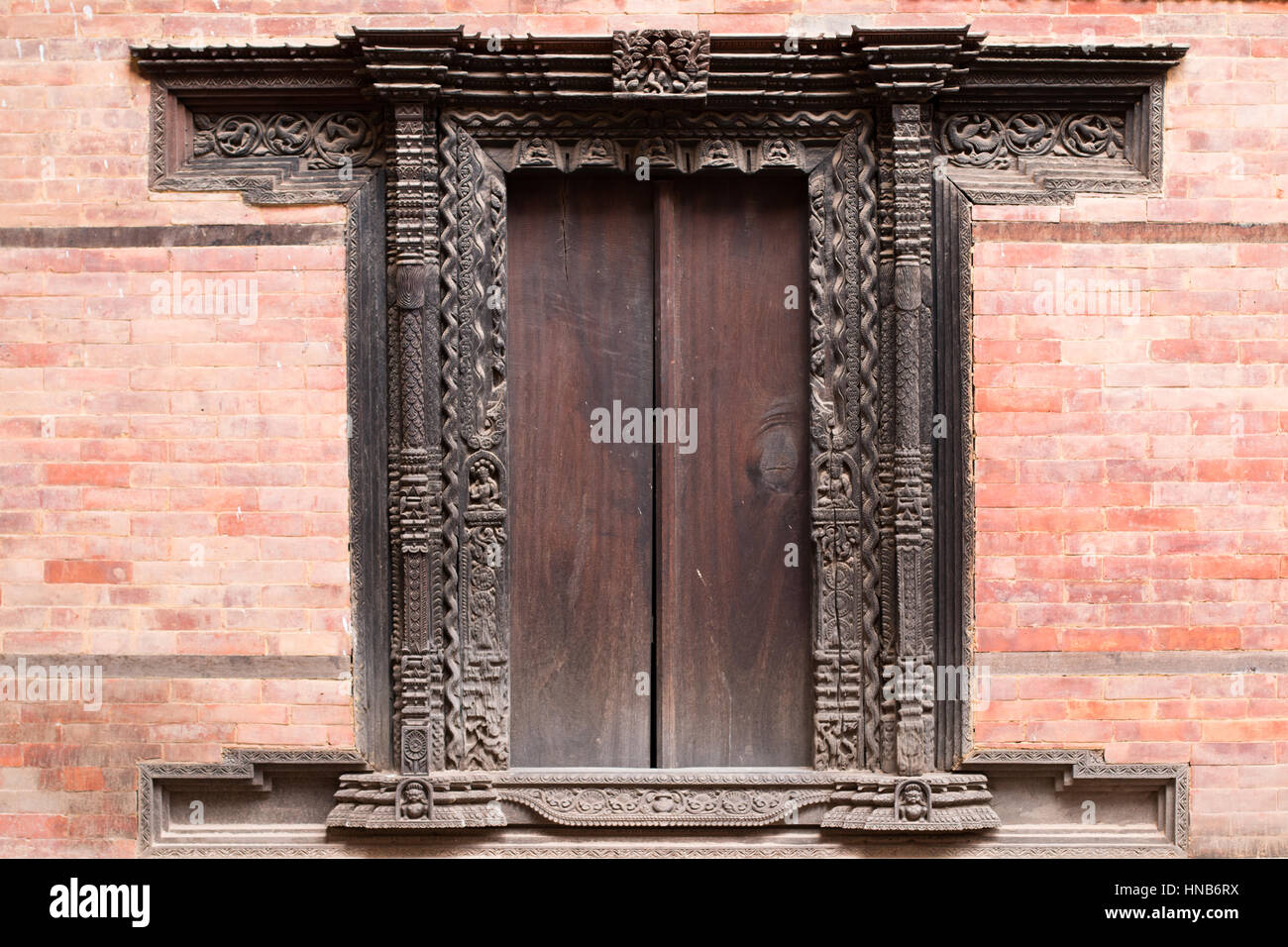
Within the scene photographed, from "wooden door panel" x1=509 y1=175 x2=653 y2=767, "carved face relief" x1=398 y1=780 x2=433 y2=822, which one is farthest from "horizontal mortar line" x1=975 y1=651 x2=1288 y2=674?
"carved face relief" x1=398 y1=780 x2=433 y2=822

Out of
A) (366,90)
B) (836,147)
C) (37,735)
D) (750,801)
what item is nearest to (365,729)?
(37,735)

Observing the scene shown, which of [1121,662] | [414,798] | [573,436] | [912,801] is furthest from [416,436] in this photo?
[1121,662]

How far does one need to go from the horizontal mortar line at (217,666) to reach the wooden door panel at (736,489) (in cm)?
147

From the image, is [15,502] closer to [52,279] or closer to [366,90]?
[52,279]

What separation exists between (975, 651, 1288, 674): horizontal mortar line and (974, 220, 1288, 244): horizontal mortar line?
1785mm

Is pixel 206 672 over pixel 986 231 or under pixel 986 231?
under

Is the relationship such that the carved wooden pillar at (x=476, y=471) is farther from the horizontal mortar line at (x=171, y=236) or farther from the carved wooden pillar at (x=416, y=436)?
the horizontal mortar line at (x=171, y=236)

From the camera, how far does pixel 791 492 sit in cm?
480

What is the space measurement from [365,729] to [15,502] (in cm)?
181

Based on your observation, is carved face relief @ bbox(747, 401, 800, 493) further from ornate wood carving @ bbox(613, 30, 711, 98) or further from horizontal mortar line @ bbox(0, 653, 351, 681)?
horizontal mortar line @ bbox(0, 653, 351, 681)

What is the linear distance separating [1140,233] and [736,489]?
2070 mm

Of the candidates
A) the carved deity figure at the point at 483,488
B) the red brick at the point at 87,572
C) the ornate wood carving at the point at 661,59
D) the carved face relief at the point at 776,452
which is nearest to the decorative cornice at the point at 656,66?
the ornate wood carving at the point at 661,59

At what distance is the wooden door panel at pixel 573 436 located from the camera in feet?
15.7

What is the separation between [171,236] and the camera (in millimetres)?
4641
